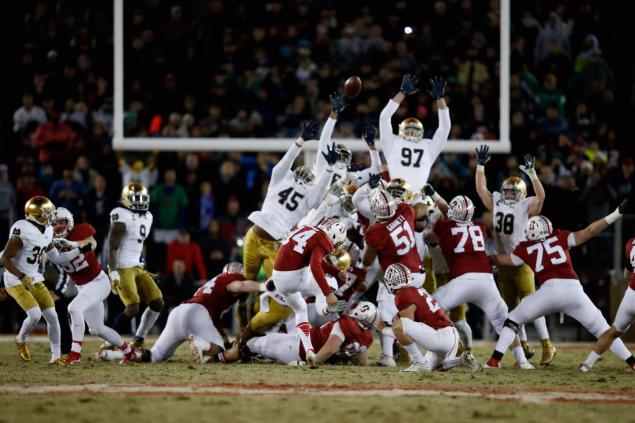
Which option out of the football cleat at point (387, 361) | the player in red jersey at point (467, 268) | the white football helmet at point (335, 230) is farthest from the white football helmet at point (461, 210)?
the football cleat at point (387, 361)

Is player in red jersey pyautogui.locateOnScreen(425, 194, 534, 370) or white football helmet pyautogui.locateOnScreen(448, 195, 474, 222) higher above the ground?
white football helmet pyautogui.locateOnScreen(448, 195, 474, 222)

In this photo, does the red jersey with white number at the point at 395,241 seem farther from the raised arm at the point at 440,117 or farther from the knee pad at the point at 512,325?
the raised arm at the point at 440,117

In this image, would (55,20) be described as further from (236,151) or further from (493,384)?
(493,384)

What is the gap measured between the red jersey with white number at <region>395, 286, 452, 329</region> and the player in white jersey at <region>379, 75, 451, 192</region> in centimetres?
239

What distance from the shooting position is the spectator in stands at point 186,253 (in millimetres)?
15992

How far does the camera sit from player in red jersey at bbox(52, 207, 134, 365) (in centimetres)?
1152

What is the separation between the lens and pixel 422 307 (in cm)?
1037

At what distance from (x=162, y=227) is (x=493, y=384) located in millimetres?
8025

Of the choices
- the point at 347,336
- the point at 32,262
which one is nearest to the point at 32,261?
the point at 32,262

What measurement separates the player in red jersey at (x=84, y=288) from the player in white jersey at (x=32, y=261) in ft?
0.43

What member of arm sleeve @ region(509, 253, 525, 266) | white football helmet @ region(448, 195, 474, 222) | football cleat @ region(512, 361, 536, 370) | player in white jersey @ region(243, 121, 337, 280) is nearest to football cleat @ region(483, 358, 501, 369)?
football cleat @ region(512, 361, 536, 370)

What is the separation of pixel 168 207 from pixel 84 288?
4.78 m

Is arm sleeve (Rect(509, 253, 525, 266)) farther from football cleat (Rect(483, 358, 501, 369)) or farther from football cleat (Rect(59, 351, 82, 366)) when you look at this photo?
football cleat (Rect(59, 351, 82, 366))

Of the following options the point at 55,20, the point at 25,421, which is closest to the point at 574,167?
the point at 55,20
